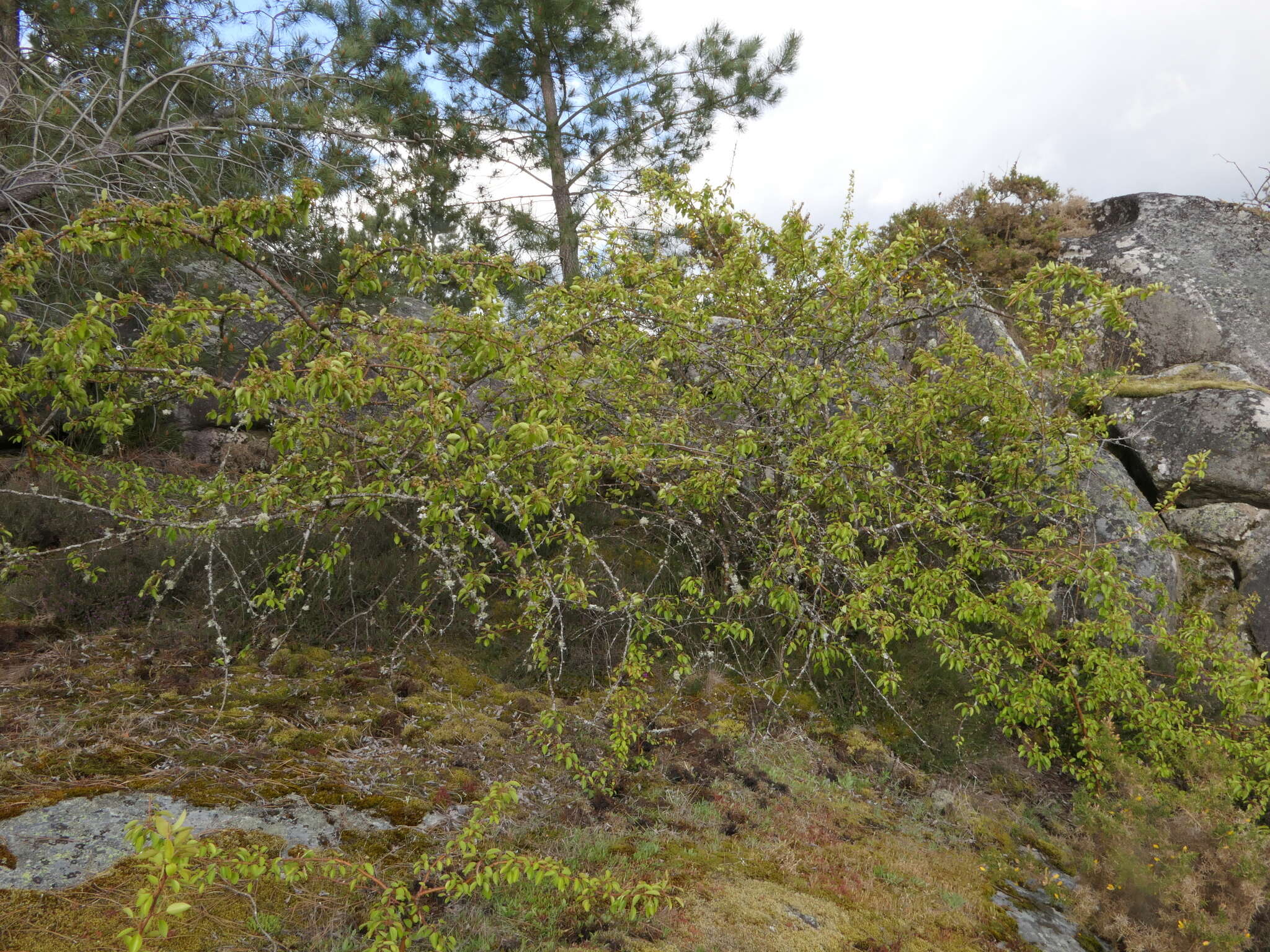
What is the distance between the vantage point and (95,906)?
7.79ft

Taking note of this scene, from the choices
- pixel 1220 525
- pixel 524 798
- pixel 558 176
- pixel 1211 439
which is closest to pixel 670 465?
pixel 524 798

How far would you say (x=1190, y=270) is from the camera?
32.2 feet

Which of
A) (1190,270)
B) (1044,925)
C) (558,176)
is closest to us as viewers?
(1044,925)

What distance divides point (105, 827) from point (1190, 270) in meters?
13.2

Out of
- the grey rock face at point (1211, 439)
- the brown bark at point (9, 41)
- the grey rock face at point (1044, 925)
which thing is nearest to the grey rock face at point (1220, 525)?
the grey rock face at point (1211, 439)

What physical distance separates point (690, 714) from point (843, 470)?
7.35 ft

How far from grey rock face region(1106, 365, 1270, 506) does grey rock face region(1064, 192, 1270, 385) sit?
102cm

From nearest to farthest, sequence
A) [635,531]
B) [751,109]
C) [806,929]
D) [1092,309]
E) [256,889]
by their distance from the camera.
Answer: [256,889], [806,929], [1092,309], [635,531], [751,109]

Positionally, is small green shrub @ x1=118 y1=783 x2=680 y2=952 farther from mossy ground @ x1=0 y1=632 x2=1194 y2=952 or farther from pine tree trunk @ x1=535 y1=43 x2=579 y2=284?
pine tree trunk @ x1=535 y1=43 x2=579 y2=284

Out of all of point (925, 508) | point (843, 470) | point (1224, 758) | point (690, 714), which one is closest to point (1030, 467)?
point (925, 508)

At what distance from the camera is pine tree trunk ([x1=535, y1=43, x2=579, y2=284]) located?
1100 cm

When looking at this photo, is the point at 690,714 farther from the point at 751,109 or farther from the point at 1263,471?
the point at 751,109

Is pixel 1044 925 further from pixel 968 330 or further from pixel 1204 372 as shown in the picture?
pixel 1204 372

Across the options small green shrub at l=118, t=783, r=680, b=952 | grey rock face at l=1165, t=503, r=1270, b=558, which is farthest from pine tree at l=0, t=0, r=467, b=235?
grey rock face at l=1165, t=503, r=1270, b=558
